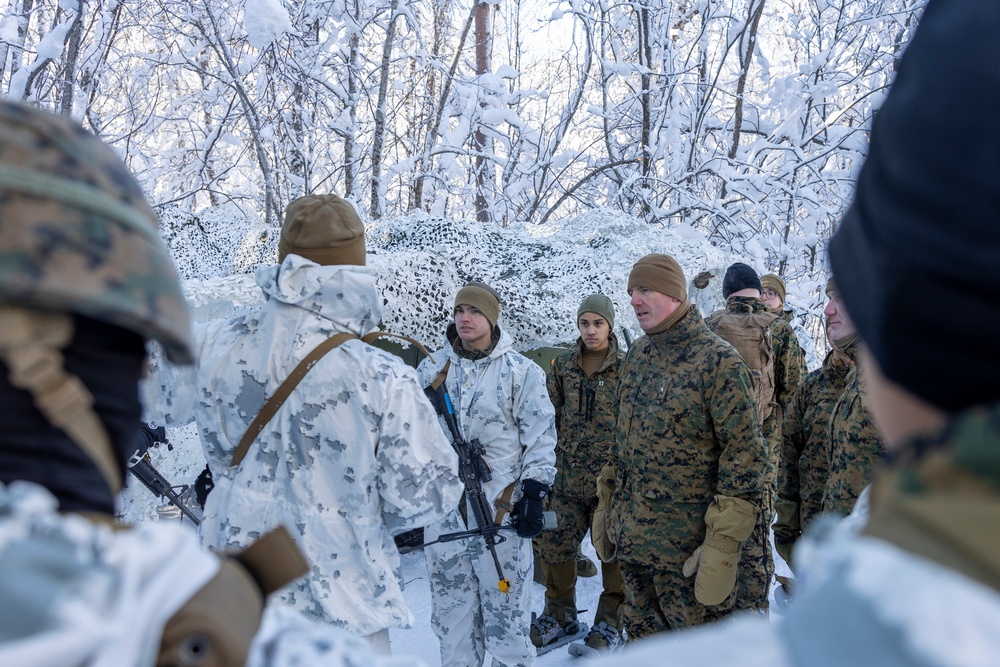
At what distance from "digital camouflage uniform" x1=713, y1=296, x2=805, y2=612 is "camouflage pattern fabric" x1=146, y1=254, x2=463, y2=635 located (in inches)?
73.6

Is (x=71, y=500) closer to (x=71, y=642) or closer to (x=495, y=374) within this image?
(x=71, y=642)

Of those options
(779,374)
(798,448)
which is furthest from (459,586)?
(779,374)

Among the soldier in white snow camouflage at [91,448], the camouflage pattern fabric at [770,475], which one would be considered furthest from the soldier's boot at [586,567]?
the soldier in white snow camouflage at [91,448]

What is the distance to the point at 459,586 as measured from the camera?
3.90 meters

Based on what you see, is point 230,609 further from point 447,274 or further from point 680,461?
point 447,274

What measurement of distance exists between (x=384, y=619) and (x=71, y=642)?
6.09 feet

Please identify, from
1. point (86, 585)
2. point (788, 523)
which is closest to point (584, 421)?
point (788, 523)

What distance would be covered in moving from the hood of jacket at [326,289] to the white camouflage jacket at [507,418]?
164 cm

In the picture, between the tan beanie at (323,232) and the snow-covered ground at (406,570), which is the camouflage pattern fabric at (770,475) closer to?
the snow-covered ground at (406,570)

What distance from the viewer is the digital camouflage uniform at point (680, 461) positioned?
323 centimetres

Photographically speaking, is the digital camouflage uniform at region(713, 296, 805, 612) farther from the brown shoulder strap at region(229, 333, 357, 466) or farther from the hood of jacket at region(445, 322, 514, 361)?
the brown shoulder strap at region(229, 333, 357, 466)

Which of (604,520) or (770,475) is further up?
(770,475)

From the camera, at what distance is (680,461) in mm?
3357

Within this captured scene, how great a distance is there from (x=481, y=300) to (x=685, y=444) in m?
1.35
